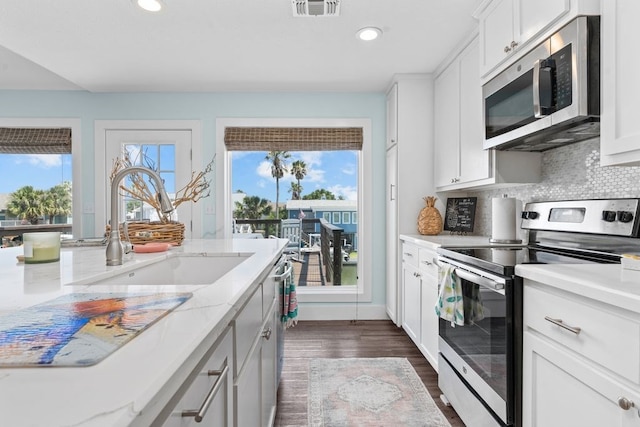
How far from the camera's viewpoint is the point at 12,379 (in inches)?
16.5

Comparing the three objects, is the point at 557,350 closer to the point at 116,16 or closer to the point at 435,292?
the point at 435,292

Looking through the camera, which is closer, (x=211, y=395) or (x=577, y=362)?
(x=211, y=395)

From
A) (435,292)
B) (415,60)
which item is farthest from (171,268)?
(415,60)

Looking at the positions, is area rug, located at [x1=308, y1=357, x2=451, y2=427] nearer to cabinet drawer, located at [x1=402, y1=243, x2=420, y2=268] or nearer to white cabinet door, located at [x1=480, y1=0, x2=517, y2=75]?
cabinet drawer, located at [x1=402, y1=243, x2=420, y2=268]

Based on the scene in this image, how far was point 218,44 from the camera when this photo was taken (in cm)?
252

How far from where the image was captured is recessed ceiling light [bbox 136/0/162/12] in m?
1.99

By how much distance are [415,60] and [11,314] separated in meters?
2.91

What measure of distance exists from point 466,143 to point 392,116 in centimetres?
98

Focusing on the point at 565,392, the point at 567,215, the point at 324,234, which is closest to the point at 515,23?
the point at 567,215

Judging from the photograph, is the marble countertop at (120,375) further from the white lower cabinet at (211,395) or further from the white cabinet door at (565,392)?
the white cabinet door at (565,392)

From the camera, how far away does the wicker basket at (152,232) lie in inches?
74.2

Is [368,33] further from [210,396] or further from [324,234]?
[324,234]

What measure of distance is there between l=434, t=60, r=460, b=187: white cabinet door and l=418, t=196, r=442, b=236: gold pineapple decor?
0.23 meters

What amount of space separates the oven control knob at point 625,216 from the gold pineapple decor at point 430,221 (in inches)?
59.7
